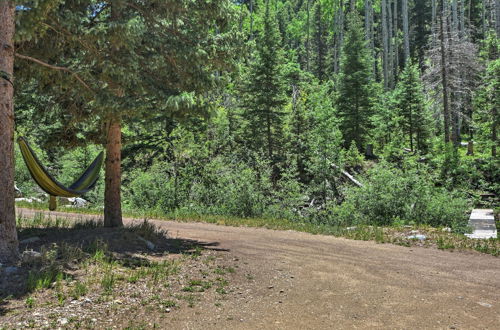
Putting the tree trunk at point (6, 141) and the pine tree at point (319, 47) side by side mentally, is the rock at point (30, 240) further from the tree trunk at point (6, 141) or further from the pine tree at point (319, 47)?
the pine tree at point (319, 47)

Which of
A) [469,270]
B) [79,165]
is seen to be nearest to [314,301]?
[469,270]

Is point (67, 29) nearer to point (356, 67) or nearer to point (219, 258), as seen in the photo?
point (219, 258)

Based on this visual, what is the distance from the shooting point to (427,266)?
25.2 feet

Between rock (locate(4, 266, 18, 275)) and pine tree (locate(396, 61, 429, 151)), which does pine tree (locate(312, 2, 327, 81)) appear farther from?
rock (locate(4, 266, 18, 275))

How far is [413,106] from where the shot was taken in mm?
27359

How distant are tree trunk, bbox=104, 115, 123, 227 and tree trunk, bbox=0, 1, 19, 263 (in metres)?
3.19

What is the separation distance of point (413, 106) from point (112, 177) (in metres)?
23.8

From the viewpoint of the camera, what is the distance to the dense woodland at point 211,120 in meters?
7.82

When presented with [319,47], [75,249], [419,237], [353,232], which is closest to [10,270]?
[75,249]

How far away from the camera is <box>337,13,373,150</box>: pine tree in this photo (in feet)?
91.2

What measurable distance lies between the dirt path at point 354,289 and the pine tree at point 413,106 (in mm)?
20260

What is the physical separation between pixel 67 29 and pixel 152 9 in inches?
94.8

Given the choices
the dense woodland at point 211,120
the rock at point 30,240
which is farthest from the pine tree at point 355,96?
the rock at point 30,240

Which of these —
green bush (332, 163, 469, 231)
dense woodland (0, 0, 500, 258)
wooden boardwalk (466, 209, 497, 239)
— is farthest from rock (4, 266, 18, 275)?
wooden boardwalk (466, 209, 497, 239)
